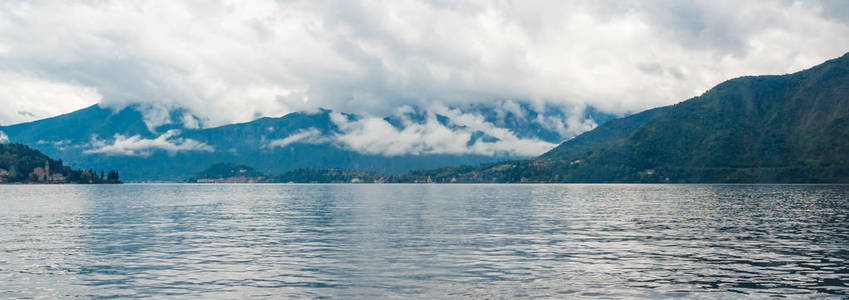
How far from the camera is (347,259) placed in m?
54.8

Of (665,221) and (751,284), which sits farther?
(665,221)

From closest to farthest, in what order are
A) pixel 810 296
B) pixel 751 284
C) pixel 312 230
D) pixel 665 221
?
1. pixel 810 296
2. pixel 751 284
3. pixel 312 230
4. pixel 665 221

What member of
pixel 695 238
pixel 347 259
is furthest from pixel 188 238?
pixel 695 238

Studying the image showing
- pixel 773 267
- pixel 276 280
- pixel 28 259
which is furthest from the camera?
pixel 28 259

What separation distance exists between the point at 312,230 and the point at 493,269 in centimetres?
4172

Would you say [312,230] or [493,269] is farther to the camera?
[312,230]

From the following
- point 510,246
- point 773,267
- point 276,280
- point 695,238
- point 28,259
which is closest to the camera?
point 276,280

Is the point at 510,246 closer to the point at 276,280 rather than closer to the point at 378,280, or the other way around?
the point at 378,280

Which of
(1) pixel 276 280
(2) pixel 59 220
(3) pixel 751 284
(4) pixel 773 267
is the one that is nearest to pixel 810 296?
(3) pixel 751 284

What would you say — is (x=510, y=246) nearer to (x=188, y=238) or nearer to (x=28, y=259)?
(x=188, y=238)

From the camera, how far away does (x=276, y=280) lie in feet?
143

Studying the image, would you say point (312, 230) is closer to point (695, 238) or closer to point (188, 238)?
point (188, 238)

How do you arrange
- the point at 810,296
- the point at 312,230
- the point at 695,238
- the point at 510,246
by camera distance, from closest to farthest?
A: the point at 810,296
the point at 510,246
the point at 695,238
the point at 312,230

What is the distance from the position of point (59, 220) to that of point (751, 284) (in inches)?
4036
